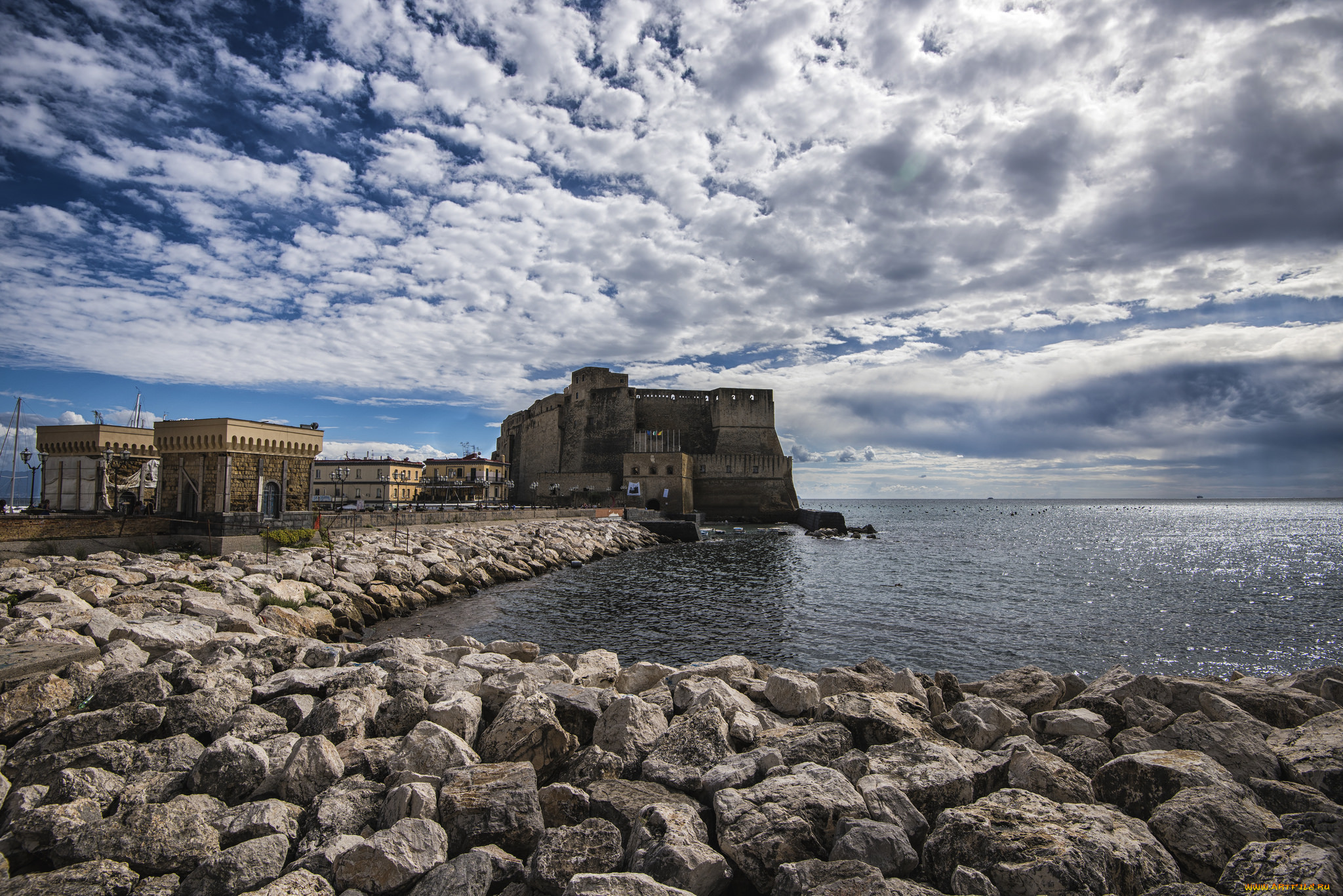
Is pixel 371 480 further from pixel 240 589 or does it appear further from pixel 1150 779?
pixel 1150 779

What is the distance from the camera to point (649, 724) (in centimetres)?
371

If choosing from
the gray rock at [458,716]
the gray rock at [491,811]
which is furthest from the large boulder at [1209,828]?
the gray rock at [458,716]

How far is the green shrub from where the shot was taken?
13.1m

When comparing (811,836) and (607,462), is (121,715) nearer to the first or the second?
(811,836)

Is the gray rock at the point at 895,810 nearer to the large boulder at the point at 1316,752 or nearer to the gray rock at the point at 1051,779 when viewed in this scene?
the gray rock at the point at 1051,779

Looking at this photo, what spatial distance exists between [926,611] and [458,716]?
11932mm

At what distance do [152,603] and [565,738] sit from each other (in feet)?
21.1

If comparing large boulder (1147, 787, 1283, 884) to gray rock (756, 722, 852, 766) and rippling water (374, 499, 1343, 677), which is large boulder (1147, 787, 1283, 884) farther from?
rippling water (374, 499, 1343, 677)

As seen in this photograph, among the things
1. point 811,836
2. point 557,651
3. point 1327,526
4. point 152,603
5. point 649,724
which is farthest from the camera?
point 1327,526

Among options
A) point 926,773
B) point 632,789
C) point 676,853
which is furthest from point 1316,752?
point 632,789

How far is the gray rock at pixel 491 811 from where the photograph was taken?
275 centimetres

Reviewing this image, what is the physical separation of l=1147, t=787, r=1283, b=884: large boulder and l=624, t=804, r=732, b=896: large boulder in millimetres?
2009

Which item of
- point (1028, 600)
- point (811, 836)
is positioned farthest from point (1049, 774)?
point (1028, 600)

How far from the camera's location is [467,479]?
160ft
